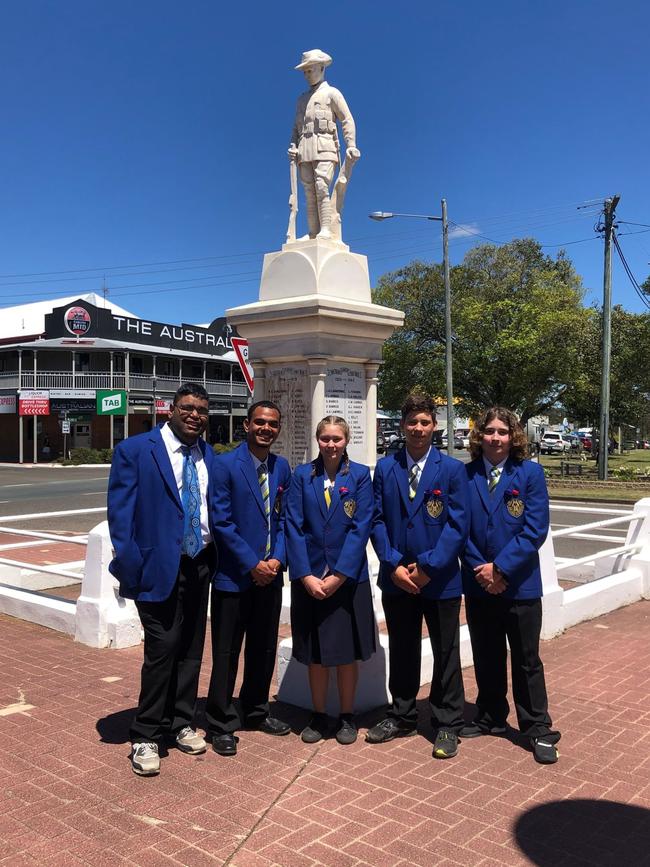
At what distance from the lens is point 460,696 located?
434cm

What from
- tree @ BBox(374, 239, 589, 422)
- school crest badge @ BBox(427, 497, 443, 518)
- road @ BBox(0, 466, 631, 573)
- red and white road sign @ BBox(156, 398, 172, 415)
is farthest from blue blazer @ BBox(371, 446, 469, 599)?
red and white road sign @ BBox(156, 398, 172, 415)

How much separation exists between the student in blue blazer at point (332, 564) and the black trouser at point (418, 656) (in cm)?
17

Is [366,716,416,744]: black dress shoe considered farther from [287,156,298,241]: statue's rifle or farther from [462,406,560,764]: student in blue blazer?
[287,156,298,241]: statue's rifle

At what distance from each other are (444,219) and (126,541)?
21923 millimetres

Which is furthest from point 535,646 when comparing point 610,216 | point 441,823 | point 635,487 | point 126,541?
point 610,216

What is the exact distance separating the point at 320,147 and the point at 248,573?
4.67m

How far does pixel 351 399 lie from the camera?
23.6ft

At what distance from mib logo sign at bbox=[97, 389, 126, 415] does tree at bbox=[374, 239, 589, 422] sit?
48.5ft

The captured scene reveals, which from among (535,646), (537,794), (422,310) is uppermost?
(422,310)

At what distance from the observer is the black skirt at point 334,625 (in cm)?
427

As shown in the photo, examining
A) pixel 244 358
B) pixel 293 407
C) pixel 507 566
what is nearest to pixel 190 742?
pixel 507 566

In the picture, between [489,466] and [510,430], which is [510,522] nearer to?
[489,466]

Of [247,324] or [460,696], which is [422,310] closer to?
[247,324]

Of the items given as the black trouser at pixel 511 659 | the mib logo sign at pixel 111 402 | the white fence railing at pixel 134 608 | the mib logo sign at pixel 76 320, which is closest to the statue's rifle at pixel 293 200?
the white fence railing at pixel 134 608
